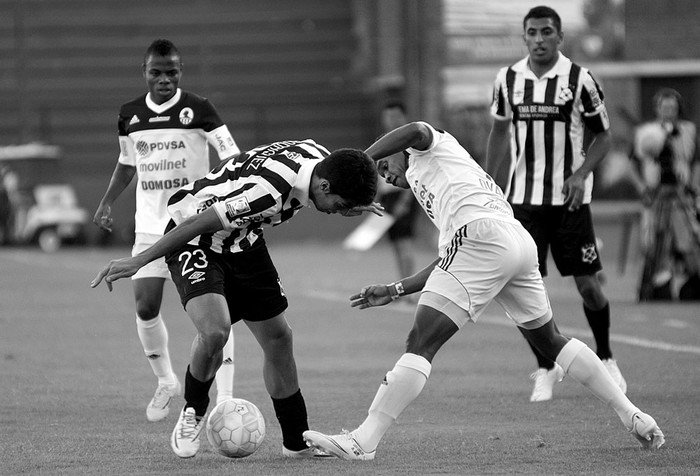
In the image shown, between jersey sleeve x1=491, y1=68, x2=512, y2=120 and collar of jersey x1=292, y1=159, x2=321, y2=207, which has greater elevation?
collar of jersey x1=292, y1=159, x2=321, y2=207

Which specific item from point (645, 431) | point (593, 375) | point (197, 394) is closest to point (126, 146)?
point (197, 394)

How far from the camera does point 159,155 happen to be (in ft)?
27.3

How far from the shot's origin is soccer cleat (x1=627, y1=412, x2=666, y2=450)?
6266 millimetres

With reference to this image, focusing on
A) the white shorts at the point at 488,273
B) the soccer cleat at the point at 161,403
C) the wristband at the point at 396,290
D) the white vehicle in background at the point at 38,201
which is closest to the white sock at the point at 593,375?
the white shorts at the point at 488,273

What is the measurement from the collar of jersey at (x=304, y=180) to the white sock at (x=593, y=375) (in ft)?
5.01

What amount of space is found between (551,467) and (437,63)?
22.3 meters

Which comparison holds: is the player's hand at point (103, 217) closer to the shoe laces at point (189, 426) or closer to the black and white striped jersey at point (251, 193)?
the black and white striped jersey at point (251, 193)

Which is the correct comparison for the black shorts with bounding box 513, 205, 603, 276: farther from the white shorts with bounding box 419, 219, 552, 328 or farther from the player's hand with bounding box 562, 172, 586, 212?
the white shorts with bounding box 419, 219, 552, 328

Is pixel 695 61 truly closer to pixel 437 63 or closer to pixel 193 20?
pixel 437 63

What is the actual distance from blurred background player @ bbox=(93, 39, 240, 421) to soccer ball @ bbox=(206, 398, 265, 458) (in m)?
1.69

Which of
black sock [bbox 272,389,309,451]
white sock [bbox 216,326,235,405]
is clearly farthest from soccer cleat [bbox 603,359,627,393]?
black sock [bbox 272,389,309,451]

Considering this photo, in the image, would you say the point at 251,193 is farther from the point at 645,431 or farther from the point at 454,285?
the point at 645,431

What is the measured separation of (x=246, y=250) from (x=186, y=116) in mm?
2144

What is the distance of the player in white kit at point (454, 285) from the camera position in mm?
6148
